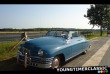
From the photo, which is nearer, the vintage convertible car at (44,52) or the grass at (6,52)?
the vintage convertible car at (44,52)

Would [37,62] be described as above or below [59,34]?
below

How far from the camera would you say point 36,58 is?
5.06 metres

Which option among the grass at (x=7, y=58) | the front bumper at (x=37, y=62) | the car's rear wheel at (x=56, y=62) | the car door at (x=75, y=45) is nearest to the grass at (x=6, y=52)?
the grass at (x=7, y=58)

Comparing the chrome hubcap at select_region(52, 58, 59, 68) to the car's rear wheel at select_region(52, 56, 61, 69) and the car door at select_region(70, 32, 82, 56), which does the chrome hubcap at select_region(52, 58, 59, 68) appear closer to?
the car's rear wheel at select_region(52, 56, 61, 69)

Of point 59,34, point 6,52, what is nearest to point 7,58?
point 6,52

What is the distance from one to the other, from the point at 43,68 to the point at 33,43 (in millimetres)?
849

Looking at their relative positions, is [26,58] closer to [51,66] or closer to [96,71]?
[51,66]

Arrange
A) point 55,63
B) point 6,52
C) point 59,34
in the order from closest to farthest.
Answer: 1. point 55,63
2. point 59,34
3. point 6,52

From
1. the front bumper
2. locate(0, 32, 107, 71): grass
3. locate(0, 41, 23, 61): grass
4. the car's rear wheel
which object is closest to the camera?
the front bumper

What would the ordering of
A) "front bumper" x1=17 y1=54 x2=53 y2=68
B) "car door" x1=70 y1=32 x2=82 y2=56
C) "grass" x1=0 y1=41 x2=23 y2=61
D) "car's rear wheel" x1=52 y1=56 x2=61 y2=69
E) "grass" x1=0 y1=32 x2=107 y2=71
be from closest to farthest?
"front bumper" x1=17 y1=54 x2=53 y2=68 → "car's rear wheel" x1=52 y1=56 x2=61 y2=69 → "grass" x1=0 y1=32 x2=107 y2=71 → "car door" x1=70 y1=32 x2=82 y2=56 → "grass" x1=0 y1=41 x2=23 y2=61

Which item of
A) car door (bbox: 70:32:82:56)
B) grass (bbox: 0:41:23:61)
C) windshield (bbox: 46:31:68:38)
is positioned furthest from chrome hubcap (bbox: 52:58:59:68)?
grass (bbox: 0:41:23:61)

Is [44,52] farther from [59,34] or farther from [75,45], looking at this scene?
[75,45]

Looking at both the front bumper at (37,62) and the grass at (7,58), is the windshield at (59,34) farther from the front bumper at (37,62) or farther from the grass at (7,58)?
the grass at (7,58)
